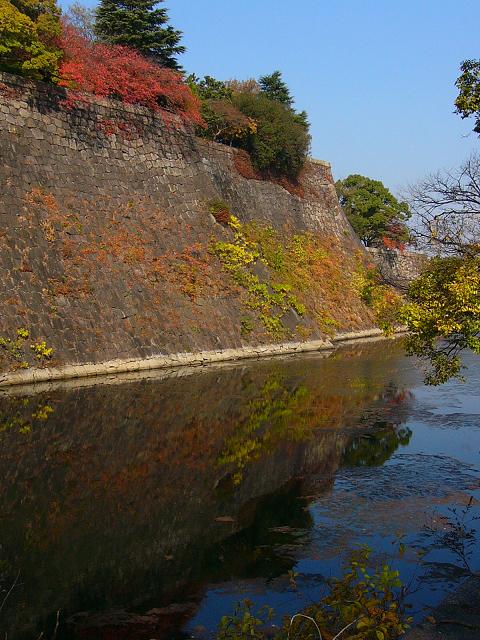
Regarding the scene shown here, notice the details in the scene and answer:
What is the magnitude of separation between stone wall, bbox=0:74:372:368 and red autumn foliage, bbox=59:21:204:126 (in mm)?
1190

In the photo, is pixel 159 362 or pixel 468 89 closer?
pixel 468 89

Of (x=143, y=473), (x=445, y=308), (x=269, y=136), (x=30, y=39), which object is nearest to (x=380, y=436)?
(x=445, y=308)

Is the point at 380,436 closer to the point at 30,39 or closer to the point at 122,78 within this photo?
the point at 30,39

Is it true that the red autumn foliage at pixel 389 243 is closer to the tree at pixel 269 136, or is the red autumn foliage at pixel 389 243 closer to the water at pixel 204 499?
the tree at pixel 269 136

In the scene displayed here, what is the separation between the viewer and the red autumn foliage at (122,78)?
3188 centimetres

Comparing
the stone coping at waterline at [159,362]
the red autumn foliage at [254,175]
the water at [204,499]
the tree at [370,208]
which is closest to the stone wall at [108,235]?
the stone coping at waterline at [159,362]

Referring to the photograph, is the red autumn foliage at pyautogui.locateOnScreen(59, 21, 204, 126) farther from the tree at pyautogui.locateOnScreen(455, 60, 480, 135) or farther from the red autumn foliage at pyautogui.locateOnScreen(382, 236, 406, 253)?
the red autumn foliage at pyautogui.locateOnScreen(382, 236, 406, 253)

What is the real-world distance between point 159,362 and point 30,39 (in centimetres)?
1395

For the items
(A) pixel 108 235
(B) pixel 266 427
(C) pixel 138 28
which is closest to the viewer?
(B) pixel 266 427

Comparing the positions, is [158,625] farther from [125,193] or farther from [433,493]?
[125,193]

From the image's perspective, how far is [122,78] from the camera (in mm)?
33938

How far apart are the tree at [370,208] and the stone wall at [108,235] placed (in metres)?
34.8

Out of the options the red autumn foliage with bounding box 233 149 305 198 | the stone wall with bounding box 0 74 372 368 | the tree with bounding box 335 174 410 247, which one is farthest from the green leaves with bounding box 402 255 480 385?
the tree with bounding box 335 174 410 247

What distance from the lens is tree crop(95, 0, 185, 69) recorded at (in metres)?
42.3
